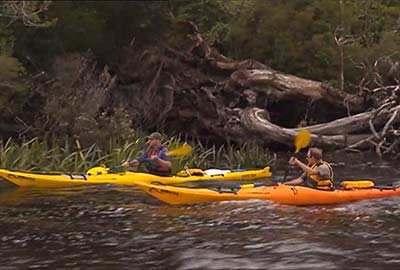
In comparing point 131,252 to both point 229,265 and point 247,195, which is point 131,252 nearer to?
point 229,265

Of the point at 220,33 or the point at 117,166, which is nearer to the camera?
the point at 117,166

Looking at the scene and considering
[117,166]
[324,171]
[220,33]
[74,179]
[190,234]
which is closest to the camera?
[190,234]

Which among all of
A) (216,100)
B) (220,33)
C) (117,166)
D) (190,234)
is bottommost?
(190,234)

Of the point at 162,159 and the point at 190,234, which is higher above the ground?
the point at 162,159

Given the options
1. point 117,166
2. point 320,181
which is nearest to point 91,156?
point 117,166

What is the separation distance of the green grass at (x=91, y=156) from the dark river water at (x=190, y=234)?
256 centimetres

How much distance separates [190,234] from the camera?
8461mm

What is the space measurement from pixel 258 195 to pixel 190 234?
235 cm

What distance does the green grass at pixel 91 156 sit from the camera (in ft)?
48.1

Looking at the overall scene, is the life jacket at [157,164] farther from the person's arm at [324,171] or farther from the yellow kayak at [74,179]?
the person's arm at [324,171]

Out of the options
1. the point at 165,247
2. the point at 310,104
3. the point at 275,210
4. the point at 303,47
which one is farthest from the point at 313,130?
the point at 165,247

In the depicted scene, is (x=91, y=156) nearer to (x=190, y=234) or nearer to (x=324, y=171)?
(x=324, y=171)

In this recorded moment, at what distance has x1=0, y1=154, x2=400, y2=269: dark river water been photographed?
709 centimetres

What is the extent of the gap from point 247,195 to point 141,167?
4.40 m
